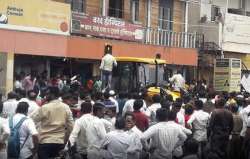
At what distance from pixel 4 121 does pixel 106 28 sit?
18108 mm

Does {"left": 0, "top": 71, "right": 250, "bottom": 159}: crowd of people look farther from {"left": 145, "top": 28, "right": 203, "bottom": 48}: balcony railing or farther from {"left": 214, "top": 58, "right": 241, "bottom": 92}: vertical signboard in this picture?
{"left": 145, "top": 28, "right": 203, "bottom": 48}: balcony railing

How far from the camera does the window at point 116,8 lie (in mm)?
31809

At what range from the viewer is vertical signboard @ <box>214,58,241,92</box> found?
29.2 meters

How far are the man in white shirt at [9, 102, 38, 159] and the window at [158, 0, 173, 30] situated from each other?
25.0 m

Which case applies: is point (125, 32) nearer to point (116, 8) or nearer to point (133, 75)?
point (116, 8)

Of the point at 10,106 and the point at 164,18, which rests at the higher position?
the point at 164,18

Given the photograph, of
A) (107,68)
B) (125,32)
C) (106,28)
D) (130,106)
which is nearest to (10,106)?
(130,106)

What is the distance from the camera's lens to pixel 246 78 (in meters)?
25.9

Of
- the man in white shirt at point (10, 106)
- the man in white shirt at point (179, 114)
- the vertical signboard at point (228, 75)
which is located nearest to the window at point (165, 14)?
the vertical signboard at point (228, 75)

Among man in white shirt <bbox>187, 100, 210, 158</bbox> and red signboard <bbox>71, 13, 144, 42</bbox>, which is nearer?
man in white shirt <bbox>187, 100, 210, 158</bbox>

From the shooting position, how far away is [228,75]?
2939 centimetres

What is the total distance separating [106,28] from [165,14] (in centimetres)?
849

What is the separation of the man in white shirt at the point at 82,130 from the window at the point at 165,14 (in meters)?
24.5

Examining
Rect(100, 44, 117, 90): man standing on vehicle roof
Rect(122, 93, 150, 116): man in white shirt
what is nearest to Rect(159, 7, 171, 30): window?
Rect(100, 44, 117, 90): man standing on vehicle roof
